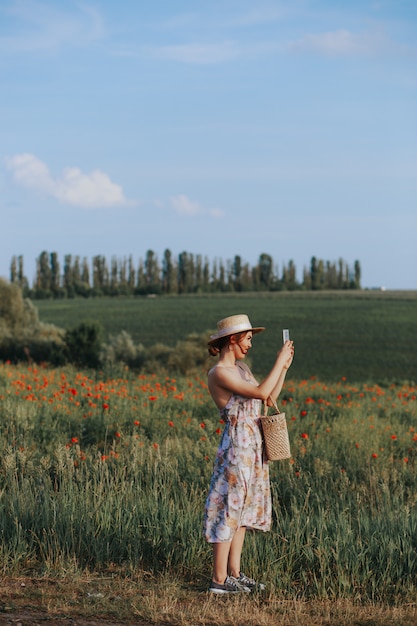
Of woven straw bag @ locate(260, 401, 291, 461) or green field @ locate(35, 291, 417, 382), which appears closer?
woven straw bag @ locate(260, 401, 291, 461)

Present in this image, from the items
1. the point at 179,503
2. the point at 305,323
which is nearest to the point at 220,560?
the point at 179,503

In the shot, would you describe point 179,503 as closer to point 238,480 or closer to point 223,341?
point 238,480

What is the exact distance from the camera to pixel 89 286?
10831 centimetres

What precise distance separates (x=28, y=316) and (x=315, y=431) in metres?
26.6

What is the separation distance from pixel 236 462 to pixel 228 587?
839mm

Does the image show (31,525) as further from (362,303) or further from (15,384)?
(362,303)

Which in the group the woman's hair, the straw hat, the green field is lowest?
Answer: the green field

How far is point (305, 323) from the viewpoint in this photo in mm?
59344

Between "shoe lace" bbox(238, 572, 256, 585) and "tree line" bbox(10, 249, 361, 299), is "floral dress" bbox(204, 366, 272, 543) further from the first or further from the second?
"tree line" bbox(10, 249, 361, 299)

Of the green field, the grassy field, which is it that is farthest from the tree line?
the grassy field

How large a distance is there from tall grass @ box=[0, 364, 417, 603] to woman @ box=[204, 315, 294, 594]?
413 millimetres

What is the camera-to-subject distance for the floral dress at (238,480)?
5.49 m

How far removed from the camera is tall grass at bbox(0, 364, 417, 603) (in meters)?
6.02

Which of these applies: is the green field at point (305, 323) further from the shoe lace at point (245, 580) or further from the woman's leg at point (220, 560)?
the woman's leg at point (220, 560)
